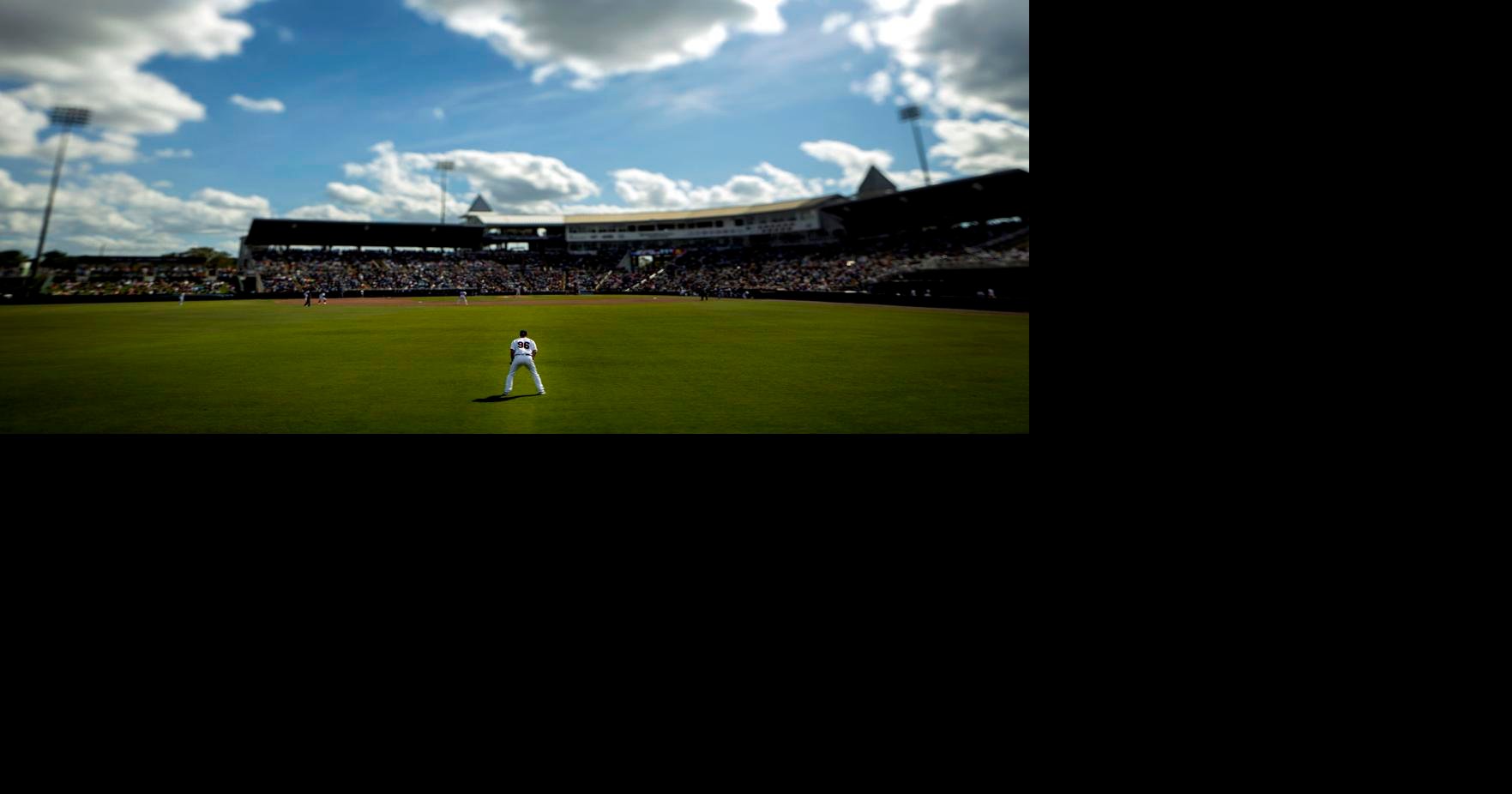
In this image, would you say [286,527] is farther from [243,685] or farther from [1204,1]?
[1204,1]

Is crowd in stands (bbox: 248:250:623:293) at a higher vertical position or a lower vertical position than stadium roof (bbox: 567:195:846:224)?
lower

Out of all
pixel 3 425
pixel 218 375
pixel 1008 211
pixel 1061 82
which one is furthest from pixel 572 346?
pixel 1008 211

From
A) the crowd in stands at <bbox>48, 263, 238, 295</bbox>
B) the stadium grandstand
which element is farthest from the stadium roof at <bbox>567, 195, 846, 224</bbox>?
the crowd in stands at <bbox>48, 263, 238, 295</bbox>

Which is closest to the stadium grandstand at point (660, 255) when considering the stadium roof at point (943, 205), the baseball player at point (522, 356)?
the stadium roof at point (943, 205)

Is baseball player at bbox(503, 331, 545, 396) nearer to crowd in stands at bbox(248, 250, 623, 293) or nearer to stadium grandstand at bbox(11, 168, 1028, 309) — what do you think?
stadium grandstand at bbox(11, 168, 1028, 309)

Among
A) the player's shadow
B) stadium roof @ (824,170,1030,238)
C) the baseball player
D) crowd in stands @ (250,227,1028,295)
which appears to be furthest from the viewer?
crowd in stands @ (250,227,1028,295)

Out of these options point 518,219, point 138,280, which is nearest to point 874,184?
point 518,219

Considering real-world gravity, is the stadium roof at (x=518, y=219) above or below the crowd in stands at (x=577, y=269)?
above

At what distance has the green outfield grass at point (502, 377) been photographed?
27.6ft

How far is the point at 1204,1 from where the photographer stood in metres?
3.47

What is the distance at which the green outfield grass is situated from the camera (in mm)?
8398

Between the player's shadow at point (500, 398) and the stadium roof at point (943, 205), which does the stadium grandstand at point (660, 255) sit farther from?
the player's shadow at point (500, 398)

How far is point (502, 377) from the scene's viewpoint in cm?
1212

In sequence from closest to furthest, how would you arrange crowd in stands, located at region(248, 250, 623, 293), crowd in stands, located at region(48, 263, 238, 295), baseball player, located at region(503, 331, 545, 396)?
1. baseball player, located at region(503, 331, 545, 396)
2. crowd in stands, located at region(48, 263, 238, 295)
3. crowd in stands, located at region(248, 250, 623, 293)
